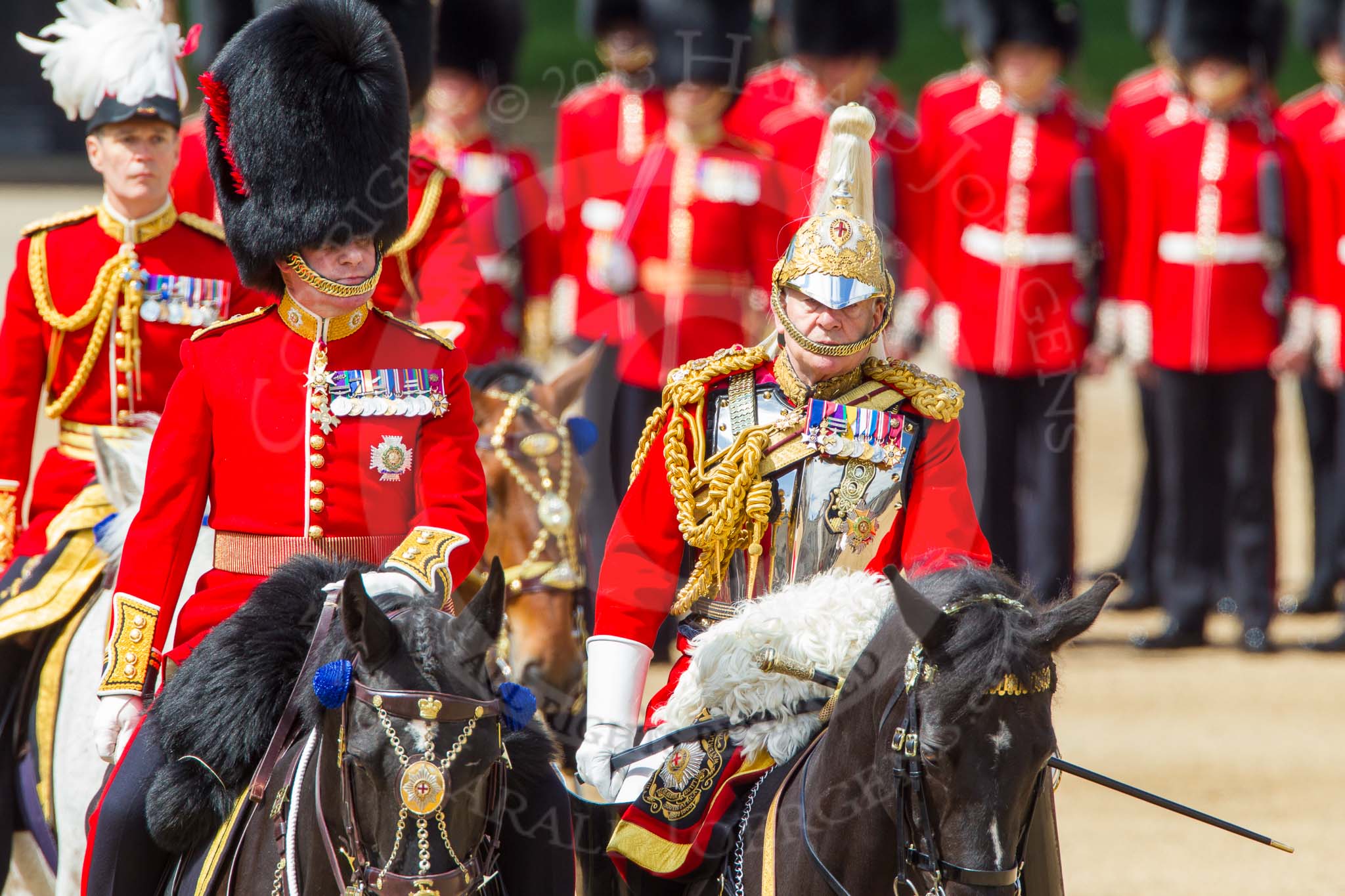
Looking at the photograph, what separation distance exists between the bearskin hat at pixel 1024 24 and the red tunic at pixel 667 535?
15.2 feet

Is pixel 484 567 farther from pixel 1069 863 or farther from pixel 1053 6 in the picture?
pixel 1053 6

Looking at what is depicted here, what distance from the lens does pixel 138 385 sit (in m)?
4.20

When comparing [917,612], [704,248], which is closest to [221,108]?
[917,612]

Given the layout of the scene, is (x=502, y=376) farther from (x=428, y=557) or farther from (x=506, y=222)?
(x=506, y=222)

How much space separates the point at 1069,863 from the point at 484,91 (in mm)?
3593

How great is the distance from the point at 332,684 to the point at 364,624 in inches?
3.5

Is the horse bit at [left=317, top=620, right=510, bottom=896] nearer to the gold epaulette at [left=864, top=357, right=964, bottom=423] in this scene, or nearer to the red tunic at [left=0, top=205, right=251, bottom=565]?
the gold epaulette at [left=864, top=357, right=964, bottom=423]

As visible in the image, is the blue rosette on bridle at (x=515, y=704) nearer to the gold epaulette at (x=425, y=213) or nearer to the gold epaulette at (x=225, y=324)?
the gold epaulette at (x=225, y=324)

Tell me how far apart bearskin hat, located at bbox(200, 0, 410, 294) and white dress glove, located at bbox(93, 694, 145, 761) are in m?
0.73

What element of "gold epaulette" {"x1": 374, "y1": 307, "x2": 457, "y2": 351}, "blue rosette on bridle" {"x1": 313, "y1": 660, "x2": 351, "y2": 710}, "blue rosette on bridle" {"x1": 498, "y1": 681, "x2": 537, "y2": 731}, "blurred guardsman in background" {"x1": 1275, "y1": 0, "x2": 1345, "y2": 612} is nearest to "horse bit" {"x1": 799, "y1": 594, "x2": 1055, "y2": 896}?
"blue rosette on bridle" {"x1": 498, "y1": 681, "x2": 537, "y2": 731}

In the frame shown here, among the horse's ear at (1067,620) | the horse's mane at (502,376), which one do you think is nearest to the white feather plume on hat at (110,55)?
the horse's mane at (502,376)

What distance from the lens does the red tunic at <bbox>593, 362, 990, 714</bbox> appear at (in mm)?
3207

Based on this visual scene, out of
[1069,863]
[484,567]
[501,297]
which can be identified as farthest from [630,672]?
[501,297]

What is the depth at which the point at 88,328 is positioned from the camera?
417 centimetres
